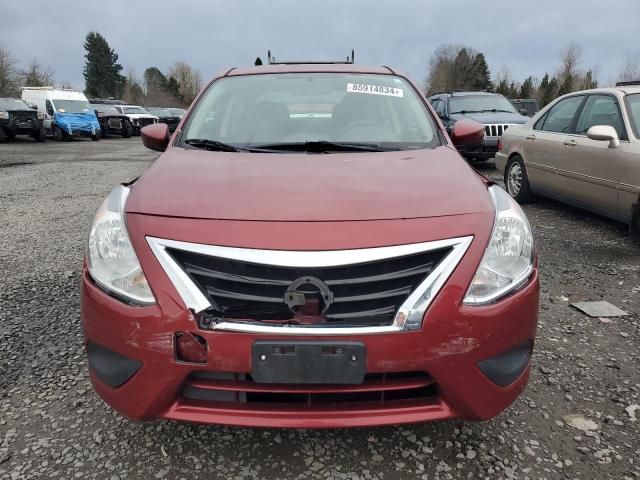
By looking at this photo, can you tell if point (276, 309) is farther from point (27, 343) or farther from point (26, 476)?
point (27, 343)

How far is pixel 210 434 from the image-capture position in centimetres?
216

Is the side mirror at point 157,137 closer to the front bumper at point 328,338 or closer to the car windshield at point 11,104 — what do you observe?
the front bumper at point 328,338

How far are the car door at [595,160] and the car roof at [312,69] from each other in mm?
2725

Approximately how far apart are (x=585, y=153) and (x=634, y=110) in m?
0.58

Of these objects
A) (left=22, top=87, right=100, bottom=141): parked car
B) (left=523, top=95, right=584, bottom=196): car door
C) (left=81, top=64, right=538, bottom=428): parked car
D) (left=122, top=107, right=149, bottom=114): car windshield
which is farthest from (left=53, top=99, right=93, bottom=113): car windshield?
(left=81, top=64, right=538, bottom=428): parked car

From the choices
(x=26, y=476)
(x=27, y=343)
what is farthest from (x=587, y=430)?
(x=27, y=343)

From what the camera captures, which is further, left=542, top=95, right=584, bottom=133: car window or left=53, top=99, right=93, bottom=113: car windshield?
left=53, top=99, right=93, bottom=113: car windshield

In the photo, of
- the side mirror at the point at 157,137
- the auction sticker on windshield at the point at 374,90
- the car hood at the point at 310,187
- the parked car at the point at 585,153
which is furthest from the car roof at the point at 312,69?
the parked car at the point at 585,153

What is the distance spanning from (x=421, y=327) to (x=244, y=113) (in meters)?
1.83

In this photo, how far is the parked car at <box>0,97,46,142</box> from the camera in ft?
60.2

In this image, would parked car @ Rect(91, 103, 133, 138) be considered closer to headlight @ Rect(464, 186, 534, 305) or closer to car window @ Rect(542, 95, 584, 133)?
car window @ Rect(542, 95, 584, 133)

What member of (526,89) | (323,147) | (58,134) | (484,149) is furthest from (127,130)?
(526,89)

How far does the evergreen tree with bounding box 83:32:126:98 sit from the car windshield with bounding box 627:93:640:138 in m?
77.8

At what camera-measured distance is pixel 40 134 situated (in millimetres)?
19859
